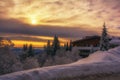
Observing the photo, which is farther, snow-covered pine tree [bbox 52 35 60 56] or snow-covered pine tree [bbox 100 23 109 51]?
snow-covered pine tree [bbox 52 35 60 56]

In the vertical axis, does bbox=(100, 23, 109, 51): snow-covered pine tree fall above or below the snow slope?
below

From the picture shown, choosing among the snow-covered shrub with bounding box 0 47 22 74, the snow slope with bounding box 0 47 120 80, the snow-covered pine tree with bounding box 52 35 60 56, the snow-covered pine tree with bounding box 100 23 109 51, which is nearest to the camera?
the snow slope with bounding box 0 47 120 80

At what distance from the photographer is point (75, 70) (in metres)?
12.3

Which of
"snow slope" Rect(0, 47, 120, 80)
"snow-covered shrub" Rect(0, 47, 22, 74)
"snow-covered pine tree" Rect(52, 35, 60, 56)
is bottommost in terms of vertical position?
"snow-covered pine tree" Rect(52, 35, 60, 56)

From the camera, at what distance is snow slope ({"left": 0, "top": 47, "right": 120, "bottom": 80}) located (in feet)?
34.5

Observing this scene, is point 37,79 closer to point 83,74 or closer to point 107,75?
point 83,74

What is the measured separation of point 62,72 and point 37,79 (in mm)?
1490

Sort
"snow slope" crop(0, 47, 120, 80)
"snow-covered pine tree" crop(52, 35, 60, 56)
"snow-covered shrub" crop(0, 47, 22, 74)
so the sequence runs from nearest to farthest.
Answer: "snow slope" crop(0, 47, 120, 80)
"snow-covered shrub" crop(0, 47, 22, 74)
"snow-covered pine tree" crop(52, 35, 60, 56)

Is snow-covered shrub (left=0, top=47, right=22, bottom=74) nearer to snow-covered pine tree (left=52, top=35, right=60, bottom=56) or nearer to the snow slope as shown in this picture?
the snow slope

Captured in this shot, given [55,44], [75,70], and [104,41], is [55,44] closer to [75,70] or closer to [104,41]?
[104,41]

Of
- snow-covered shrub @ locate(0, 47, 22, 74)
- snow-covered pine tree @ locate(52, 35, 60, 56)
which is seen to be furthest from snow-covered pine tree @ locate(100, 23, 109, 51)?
snow-covered pine tree @ locate(52, 35, 60, 56)

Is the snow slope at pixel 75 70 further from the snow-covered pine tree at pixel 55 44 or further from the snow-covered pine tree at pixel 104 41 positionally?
the snow-covered pine tree at pixel 55 44

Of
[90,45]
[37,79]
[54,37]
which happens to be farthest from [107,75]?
[54,37]

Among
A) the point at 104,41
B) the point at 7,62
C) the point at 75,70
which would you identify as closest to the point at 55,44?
the point at 104,41
